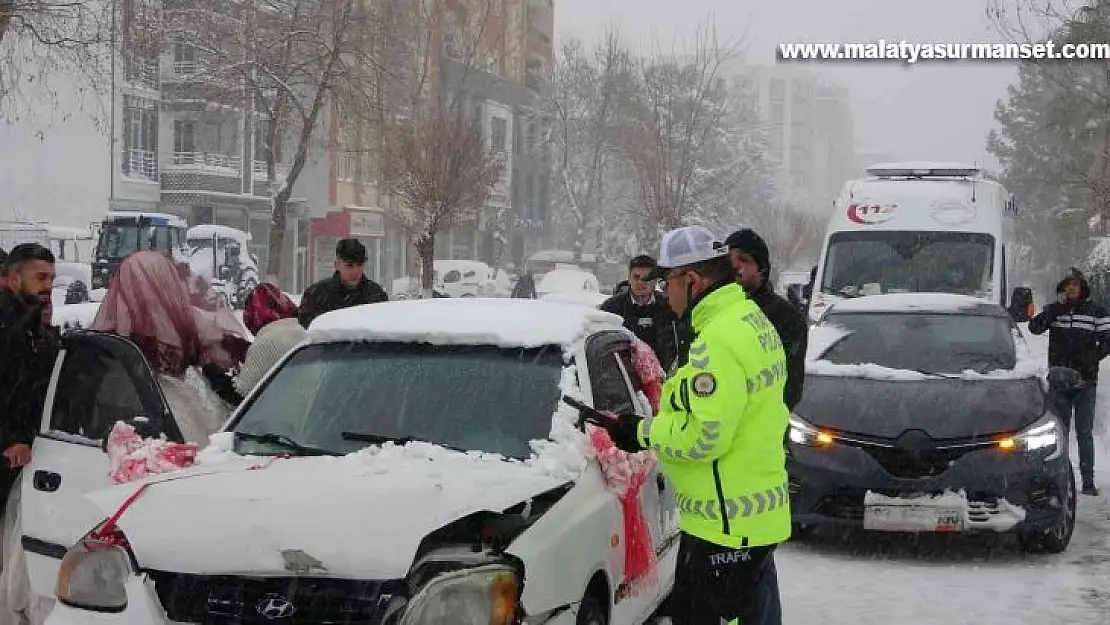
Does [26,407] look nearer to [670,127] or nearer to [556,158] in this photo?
[670,127]

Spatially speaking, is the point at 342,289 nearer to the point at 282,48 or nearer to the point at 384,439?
the point at 384,439

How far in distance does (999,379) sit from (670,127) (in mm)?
34290

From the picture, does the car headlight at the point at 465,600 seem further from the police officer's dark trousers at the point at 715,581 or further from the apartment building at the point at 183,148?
the apartment building at the point at 183,148

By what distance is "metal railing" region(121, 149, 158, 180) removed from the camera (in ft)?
135

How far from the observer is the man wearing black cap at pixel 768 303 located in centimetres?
611

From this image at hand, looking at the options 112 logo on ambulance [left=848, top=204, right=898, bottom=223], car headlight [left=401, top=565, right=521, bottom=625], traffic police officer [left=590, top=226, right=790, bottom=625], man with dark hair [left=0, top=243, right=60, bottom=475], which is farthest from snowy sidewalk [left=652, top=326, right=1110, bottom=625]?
112 logo on ambulance [left=848, top=204, right=898, bottom=223]

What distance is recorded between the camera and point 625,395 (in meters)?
5.46

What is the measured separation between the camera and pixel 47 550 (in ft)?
17.0

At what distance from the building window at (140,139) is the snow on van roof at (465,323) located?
37630 mm

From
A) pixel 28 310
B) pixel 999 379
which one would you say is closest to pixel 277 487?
pixel 28 310

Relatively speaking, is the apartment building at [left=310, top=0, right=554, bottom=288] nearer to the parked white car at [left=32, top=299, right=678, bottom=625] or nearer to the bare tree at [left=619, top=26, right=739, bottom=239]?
the bare tree at [left=619, top=26, right=739, bottom=239]

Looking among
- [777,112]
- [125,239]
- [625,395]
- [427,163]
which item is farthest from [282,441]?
[777,112]

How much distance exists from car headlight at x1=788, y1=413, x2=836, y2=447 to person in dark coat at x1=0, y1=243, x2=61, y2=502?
14.5 ft

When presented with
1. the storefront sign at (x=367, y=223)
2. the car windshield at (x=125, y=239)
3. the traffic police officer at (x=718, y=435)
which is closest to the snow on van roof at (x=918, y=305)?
the traffic police officer at (x=718, y=435)
